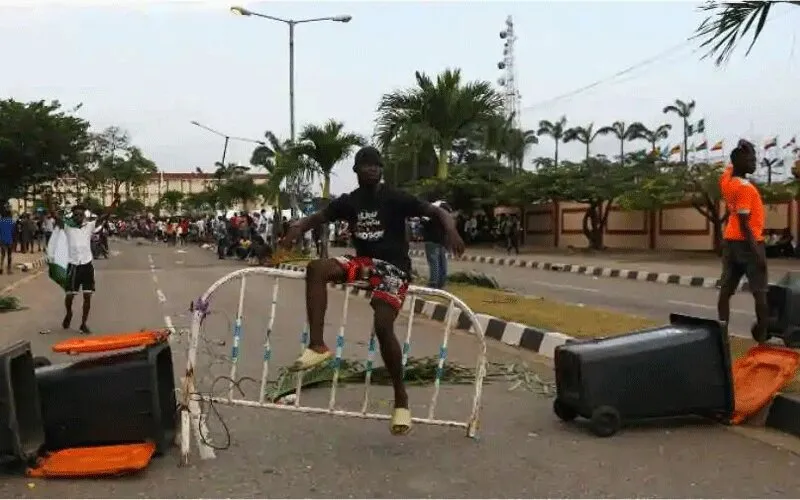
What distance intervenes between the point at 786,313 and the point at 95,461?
6.49m

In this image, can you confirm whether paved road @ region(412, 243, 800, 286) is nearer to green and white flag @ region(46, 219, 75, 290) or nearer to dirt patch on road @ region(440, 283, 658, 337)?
dirt patch on road @ region(440, 283, 658, 337)

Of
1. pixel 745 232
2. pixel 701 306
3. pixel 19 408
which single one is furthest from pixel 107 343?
pixel 701 306

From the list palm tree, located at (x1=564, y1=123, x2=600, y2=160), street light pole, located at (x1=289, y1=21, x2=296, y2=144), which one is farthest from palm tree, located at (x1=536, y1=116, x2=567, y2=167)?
street light pole, located at (x1=289, y1=21, x2=296, y2=144)

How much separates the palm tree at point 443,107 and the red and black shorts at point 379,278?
1661cm

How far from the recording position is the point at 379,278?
16.7 ft

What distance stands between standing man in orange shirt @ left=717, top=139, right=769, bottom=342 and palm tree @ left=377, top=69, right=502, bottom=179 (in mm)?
14192

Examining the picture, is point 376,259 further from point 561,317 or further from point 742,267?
point 561,317

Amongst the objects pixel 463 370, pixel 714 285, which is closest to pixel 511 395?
pixel 463 370

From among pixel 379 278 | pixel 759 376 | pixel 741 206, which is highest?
pixel 741 206

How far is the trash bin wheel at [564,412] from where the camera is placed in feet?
19.1

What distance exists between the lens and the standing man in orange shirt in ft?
24.4

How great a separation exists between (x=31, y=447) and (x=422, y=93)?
1795 centimetres

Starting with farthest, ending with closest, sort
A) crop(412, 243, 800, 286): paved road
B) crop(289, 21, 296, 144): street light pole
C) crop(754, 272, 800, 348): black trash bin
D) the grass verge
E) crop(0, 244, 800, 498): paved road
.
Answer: crop(289, 21, 296, 144): street light pole → crop(412, 243, 800, 286): paved road → the grass verge → crop(754, 272, 800, 348): black trash bin → crop(0, 244, 800, 498): paved road

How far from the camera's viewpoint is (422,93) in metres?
21.8
